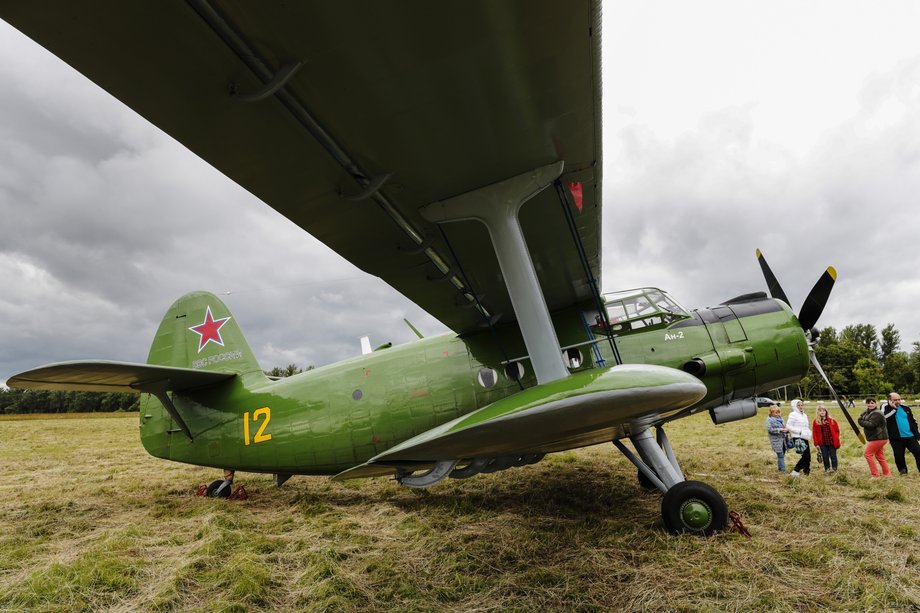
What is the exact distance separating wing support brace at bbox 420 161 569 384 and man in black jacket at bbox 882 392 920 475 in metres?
7.47

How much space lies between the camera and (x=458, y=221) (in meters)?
3.52

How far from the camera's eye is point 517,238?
3.33m

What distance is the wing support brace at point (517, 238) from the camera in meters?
3.27

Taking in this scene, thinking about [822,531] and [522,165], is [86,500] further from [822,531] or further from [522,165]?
[822,531]

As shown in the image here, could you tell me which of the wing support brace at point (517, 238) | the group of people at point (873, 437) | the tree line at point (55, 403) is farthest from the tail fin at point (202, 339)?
the tree line at point (55, 403)

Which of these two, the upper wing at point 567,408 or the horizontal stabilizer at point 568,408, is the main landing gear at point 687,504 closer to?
the upper wing at point 567,408

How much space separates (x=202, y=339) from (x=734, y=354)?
7.50 metres

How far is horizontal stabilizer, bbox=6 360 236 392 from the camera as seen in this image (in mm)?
4520

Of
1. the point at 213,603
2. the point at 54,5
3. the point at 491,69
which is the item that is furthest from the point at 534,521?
the point at 54,5

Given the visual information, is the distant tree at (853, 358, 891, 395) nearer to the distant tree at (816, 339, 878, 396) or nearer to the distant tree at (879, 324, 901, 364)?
the distant tree at (816, 339, 878, 396)

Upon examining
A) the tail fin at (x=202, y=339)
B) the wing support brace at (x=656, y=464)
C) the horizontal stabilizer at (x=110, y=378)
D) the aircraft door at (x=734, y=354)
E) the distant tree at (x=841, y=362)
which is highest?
the tail fin at (x=202, y=339)

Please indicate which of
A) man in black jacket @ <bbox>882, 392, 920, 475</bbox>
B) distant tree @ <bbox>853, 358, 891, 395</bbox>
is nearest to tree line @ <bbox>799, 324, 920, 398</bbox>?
distant tree @ <bbox>853, 358, 891, 395</bbox>

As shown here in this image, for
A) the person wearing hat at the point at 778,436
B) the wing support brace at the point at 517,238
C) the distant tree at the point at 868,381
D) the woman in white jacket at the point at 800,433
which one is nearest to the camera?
the wing support brace at the point at 517,238

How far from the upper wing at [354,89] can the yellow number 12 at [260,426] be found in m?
3.41
